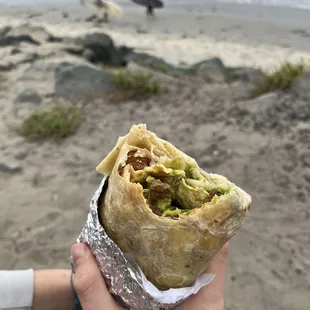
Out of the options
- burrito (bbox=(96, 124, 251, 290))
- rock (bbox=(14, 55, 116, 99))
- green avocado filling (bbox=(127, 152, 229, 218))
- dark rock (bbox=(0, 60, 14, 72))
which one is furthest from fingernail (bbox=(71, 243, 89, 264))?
dark rock (bbox=(0, 60, 14, 72))

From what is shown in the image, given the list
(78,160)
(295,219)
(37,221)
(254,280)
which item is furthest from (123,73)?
(254,280)

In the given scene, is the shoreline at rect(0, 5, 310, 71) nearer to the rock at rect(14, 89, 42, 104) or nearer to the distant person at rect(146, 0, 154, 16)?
the distant person at rect(146, 0, 154, 16)

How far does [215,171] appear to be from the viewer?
4.61 m

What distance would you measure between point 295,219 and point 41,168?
2815 millimetres

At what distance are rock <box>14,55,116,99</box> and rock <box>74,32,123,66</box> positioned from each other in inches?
73.8

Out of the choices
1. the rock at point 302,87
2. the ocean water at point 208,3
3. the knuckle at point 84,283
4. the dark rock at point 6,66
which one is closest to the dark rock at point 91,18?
the ocean water at point 208,3

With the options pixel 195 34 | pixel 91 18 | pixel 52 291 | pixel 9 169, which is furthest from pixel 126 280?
pixel 91 18

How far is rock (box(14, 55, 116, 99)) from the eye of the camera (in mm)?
6641

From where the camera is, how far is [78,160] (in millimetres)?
4977

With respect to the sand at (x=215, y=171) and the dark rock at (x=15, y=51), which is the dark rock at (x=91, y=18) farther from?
the sand at (x=215, y=171)

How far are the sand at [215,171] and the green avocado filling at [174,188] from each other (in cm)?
209

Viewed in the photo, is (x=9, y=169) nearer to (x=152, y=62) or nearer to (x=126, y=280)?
(x=126, y=280)

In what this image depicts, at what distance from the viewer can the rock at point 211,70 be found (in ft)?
25.2

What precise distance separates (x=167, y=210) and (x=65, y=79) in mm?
5809
